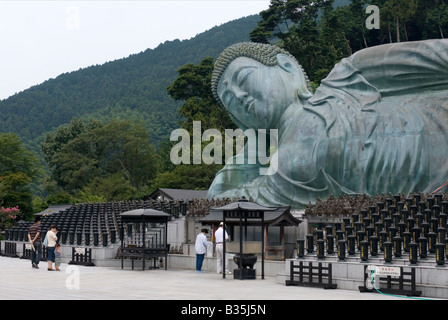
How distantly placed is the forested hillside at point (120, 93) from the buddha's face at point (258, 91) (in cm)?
5627

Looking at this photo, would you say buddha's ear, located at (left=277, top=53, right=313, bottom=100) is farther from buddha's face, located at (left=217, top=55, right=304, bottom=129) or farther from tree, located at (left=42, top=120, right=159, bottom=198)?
tree, located at (left=42, top=120, right=159, bottom=198)

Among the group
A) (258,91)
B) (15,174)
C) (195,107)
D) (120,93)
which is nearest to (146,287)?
(258,91)

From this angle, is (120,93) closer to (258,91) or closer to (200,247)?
(258,91)

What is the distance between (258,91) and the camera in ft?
85.7

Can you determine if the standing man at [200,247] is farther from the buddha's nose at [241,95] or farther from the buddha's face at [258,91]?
the buddha's nose at [241,95]

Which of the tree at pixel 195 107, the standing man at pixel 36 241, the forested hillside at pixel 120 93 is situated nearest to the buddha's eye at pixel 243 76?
the standing man at pixel 36 241

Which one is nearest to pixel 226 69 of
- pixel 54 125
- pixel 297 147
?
pixel 297 147

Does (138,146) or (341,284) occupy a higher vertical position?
(138,146)

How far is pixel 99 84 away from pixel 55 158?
4808cm

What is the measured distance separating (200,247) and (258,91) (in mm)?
9085

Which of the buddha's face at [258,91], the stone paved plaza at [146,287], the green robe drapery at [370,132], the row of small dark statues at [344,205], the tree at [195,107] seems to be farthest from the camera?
the tree at [195,107]

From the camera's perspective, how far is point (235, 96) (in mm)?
26750

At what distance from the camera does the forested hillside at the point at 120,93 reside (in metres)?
90.0
